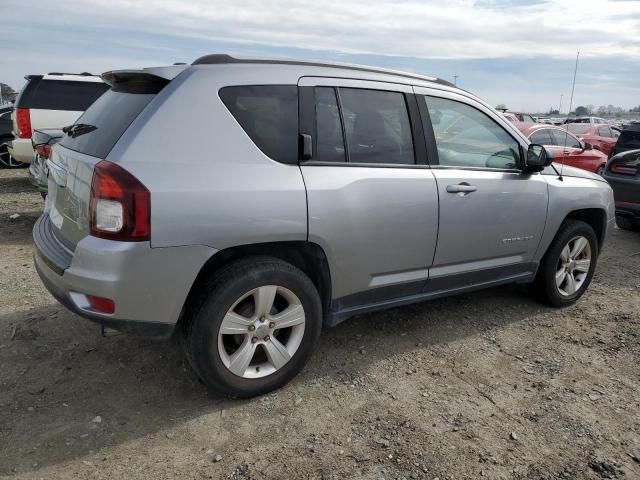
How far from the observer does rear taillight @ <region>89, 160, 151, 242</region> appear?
2.43 m

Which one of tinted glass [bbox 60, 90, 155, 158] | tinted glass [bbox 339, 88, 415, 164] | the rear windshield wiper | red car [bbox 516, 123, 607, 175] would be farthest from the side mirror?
red car [bbox 516, 123, 607, 175]

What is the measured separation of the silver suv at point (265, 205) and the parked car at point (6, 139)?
9.14 m

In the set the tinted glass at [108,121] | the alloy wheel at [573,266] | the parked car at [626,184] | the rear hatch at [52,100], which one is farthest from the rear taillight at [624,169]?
the rear hatch at [52,100]

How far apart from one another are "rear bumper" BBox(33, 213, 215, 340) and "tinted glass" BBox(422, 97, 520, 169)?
1.83 m

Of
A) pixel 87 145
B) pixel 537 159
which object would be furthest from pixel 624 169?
pixel 87 145

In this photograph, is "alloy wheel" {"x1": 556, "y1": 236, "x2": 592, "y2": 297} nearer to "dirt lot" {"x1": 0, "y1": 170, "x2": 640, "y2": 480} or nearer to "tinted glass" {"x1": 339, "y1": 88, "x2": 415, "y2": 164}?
"dirt lot" {"x1": 0, "y1": 170, "x2": 640, "y2": 480}

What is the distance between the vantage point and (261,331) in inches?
115

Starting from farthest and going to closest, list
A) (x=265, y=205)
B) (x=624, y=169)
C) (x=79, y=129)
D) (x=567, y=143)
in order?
(x=567, y=143) < (x=624, y=169) < (x=79, y=129) < (x=265, y=205)

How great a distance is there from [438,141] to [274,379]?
1.88 m

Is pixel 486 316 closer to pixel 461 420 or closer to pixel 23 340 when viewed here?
pixel 461 420

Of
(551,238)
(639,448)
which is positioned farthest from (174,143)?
(551,238)

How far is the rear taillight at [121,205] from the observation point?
7.97 ft

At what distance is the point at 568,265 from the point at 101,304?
3712 millimetres

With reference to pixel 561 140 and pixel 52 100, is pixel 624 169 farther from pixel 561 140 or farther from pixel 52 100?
pixel 52 100
